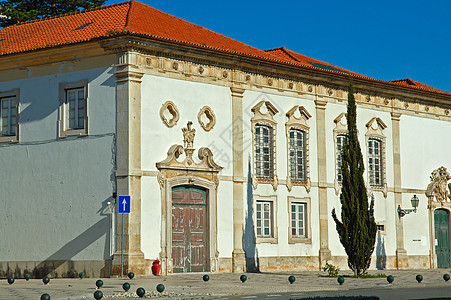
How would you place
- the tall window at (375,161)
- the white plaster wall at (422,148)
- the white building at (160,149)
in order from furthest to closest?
the white plaster wall at (422,148) < the tall window at (375,161) < the white building at (160,149)

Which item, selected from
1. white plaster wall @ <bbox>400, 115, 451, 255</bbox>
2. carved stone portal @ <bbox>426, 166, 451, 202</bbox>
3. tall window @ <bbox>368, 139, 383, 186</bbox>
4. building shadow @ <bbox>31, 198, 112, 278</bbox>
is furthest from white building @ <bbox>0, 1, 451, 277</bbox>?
carved stone portal @ <bbox>426, 166, 451, 202</bbox>

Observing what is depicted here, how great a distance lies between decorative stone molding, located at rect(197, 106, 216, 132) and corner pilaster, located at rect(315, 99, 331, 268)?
5.30m

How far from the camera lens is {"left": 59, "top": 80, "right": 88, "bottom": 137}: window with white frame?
27.3 m

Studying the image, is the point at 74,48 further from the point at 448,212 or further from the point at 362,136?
the point at 448,212

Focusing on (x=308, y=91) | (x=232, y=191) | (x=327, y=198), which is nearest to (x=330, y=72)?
(x=308, y=91)

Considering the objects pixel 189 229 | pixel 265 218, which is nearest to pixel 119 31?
pixel 189 229

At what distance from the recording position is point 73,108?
27656mm

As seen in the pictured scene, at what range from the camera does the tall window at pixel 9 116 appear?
28.9 meters

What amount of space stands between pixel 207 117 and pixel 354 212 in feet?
18.9

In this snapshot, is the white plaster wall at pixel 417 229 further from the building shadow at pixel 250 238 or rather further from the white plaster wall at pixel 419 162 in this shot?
the building shadow at pixel 250 238

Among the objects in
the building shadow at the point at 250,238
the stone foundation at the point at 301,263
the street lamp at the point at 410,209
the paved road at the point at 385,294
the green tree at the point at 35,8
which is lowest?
the paved road at the point at 385,294

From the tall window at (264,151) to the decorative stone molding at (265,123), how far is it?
3.2 inches

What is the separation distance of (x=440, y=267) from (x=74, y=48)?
18415mm

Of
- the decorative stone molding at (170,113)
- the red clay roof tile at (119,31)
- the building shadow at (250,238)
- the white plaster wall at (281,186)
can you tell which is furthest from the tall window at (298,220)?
the decorative stone molding at (170,113)
